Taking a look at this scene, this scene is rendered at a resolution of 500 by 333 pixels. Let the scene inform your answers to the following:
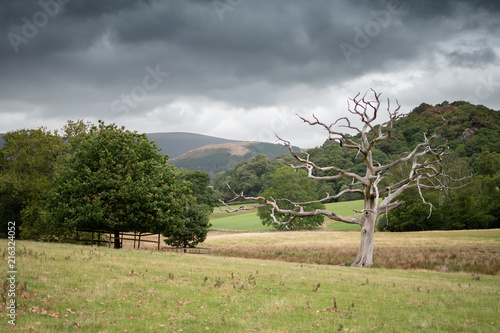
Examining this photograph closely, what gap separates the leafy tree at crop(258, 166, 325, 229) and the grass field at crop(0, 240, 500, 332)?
190 ft

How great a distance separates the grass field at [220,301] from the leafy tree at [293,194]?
5806cm

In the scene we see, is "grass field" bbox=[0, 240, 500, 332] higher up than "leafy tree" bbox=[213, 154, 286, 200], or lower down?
lower down

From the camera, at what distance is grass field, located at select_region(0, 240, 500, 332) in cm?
934

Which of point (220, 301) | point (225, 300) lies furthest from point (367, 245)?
point (220, 301)

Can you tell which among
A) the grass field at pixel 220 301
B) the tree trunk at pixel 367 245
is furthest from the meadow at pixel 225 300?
the tree trunk at pixel 367 245

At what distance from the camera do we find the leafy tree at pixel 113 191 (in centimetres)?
2930

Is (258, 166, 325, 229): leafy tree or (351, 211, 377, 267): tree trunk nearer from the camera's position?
(351, 211, 377, 267): tree trunk

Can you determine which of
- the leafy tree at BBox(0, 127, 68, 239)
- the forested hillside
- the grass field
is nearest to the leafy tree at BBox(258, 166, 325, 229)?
the forested hillside

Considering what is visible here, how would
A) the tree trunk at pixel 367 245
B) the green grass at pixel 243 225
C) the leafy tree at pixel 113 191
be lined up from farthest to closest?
the green grass at pixel 243 225, the leafy tree at pixel 113 191, the tree trunk at pixel 367 245

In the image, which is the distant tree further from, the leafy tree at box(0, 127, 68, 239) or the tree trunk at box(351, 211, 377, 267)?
the tree trunk at box(351, 211, 377, 267)

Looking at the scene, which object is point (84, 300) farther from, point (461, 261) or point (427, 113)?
point (427, 113)

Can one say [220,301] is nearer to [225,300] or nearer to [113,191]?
[225,300]

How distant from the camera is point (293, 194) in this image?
78.4 metres

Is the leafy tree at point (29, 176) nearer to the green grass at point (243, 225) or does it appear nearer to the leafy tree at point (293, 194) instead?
the leafy tree at point (293, 194)
